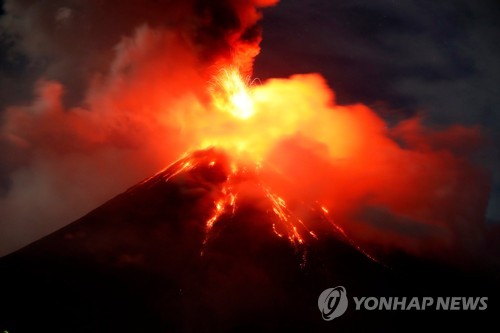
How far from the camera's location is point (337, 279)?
38.8 meters

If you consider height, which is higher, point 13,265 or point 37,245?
point 37,245

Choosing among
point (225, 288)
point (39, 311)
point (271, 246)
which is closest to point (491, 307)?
point (271, 246)

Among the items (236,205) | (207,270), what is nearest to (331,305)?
(207,270)

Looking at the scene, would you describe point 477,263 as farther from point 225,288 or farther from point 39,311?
point 39,311

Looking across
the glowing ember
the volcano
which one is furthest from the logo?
the glowing ember

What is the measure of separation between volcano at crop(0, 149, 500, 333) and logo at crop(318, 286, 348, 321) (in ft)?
1.98

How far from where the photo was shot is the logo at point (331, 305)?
3328 centimetres

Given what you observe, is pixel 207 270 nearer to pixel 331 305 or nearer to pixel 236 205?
pixel 331 305

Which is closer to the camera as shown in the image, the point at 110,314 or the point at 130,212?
the point at 110,314

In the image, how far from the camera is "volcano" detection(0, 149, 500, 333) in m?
30.5

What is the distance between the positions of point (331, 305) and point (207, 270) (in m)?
10.4

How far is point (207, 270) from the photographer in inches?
1409

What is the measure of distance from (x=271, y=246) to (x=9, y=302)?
21.4 meters

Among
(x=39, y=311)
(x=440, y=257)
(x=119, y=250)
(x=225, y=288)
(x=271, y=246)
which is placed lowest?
(x=39, y=311)
